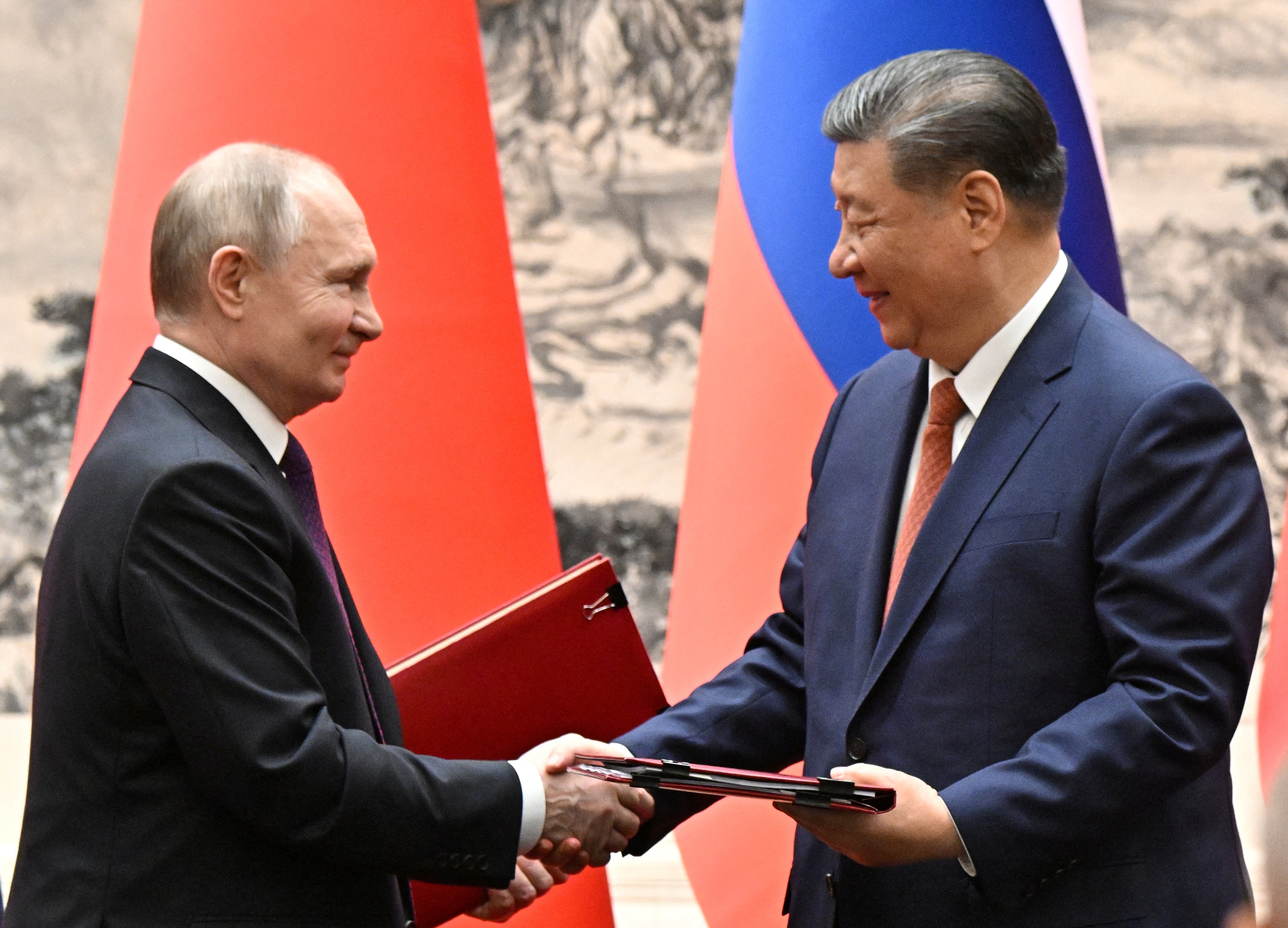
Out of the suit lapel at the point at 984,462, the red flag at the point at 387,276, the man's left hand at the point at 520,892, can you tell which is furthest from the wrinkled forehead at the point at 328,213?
the man's left hand at the point at 520,892

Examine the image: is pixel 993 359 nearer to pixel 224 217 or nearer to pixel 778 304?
pixel 778 304

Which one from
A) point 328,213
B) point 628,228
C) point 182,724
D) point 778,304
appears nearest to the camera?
point 182,724

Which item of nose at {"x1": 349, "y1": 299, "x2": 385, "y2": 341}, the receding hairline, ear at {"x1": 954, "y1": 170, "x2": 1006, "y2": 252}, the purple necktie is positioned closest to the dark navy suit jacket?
ear at {"x1": 954, "y1": 170, "x2": 1006, "y2": 252}

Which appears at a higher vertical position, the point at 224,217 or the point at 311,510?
the point at 224,217

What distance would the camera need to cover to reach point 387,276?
222 cm

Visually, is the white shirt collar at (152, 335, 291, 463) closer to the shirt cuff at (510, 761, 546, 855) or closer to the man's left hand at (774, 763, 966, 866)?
the shirt cuff at (510, 761, 546, 855)

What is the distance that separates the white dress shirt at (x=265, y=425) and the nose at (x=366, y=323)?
0.50 feet

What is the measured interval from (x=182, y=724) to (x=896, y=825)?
0.79 m

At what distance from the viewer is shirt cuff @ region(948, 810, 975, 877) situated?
162 centimetres

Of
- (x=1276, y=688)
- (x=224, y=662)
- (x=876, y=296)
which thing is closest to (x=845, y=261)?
(x=876, y=296)

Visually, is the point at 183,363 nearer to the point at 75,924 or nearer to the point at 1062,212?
the point at 75,924

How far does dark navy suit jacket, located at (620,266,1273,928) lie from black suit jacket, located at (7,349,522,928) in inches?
24.7

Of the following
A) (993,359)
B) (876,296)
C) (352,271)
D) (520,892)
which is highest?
(352,271)

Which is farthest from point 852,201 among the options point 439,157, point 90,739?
point 90,739
